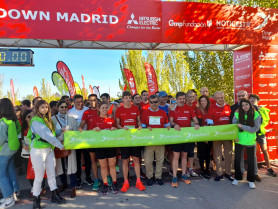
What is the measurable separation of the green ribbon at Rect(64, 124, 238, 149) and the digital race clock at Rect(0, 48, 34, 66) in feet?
→ 8.14

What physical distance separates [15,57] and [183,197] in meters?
5.17

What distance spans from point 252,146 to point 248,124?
0.52 meters

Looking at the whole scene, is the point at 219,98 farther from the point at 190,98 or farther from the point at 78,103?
the point at 78,103

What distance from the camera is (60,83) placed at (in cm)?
1110

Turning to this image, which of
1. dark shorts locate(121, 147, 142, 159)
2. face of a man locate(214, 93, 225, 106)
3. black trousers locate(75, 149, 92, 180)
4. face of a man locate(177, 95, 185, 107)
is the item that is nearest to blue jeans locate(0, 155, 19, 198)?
black trousers locate(75, 149, 92, 180)

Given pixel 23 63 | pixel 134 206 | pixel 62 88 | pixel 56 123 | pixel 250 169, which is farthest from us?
pixel 62 88

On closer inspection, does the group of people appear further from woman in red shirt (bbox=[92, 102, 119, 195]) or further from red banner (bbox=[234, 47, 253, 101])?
red banner (bbox=[234, 47, 253, 101])

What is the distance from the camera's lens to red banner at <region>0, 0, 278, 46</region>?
4.43 m

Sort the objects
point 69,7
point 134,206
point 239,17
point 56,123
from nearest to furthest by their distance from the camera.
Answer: point 134,206, point 56,123, point 69,7, point 239,17

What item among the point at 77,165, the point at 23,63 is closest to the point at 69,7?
the point at 23,63

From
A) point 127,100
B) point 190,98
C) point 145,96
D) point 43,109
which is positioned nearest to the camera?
point 43,109

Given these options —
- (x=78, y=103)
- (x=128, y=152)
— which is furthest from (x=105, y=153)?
(x=78, y=103)

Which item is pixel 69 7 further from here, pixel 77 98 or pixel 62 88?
pixel 62 88

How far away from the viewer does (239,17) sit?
17.7ft
